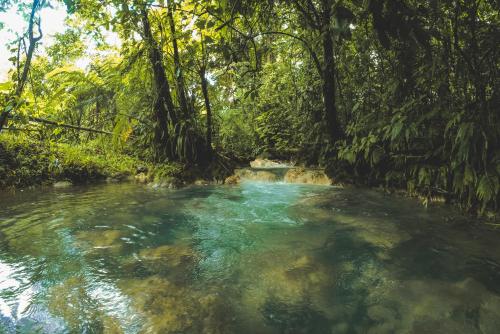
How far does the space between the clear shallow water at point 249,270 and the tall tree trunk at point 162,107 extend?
3190 millimetres

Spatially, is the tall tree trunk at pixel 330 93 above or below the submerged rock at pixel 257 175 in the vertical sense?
above

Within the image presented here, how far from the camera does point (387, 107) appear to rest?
6.10 meters

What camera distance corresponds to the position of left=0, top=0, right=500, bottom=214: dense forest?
3682 millimetres

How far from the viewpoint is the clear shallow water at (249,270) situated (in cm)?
232

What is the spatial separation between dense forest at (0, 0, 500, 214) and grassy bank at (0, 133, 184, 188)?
1.00ft

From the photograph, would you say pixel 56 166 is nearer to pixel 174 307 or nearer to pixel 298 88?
pixel 174 307

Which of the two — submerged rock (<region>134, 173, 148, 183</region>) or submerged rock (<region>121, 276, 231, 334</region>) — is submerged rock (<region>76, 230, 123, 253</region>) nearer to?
submerged rock (<region>121, 276, 231, 334</region>)

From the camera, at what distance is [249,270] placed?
3088mm

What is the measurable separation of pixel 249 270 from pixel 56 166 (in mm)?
6160

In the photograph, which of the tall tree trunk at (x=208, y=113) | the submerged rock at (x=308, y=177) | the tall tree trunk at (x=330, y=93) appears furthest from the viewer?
the tall tree trunk at (x=208, y=113)

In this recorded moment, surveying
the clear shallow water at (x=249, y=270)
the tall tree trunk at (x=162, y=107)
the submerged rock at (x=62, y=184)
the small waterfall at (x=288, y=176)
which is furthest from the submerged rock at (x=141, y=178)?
the clear shallow water at (x=249, y=270)

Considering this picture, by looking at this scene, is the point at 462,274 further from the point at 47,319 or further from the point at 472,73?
the point at 47,319

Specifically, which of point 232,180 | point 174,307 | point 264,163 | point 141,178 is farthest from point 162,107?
point 174,307

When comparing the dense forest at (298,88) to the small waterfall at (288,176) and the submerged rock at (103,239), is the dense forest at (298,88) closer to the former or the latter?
the small waterfall at (288,176)
